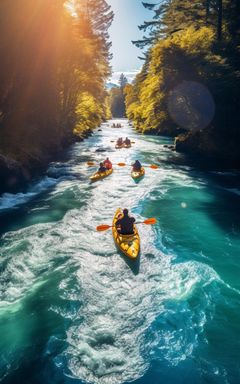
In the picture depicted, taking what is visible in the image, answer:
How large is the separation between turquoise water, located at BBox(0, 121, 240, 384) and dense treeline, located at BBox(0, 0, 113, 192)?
22.3ft

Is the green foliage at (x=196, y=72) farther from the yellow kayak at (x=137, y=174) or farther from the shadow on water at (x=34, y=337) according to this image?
the shadow on water at (x=34, y=337)

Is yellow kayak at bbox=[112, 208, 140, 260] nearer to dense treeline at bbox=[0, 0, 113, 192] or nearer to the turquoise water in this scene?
the turquoise water

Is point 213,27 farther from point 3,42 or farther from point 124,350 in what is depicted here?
point 124,350

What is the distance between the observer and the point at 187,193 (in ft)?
59.3

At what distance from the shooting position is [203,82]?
23.9 metres

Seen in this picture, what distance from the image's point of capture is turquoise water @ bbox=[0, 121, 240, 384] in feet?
21.3

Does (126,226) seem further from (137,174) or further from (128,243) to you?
(137,174)

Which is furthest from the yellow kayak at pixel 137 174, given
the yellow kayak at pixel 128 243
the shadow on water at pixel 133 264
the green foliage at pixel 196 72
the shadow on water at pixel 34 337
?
the shadow on water at pixel 34 337

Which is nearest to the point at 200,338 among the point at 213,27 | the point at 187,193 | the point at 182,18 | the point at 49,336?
the point at 49,336

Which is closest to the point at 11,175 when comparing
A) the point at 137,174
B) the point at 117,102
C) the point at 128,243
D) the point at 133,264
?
the point at 137,174

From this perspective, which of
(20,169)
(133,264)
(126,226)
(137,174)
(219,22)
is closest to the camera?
(133,264)

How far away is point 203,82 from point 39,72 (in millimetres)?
12661

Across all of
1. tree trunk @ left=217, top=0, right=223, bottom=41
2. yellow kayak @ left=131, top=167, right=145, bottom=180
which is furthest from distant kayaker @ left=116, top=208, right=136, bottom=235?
tree trunk @ left=217, top=0, right=223, bottom=41

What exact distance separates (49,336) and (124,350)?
1.75 metres
